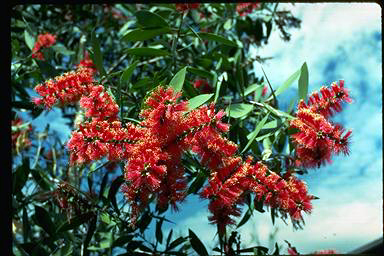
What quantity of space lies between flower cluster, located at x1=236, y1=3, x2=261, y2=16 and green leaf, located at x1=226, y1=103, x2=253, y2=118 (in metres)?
0.98

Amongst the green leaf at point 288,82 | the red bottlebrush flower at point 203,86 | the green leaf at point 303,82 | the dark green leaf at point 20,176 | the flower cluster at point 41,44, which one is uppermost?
the flower cluster at point 41,44

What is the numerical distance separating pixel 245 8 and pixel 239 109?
1.04 m

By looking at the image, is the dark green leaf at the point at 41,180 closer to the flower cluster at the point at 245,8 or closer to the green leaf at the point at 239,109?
the green leaf at the point at 239,109

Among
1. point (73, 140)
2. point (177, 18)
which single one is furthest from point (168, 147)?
point (177, 18)

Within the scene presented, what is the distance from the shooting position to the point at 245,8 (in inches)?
86.6

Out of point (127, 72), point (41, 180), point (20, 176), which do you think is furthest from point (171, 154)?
point (41, 180)

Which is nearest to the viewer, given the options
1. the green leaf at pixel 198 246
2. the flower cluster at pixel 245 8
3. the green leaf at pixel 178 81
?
the green leaf at pixel 178 81

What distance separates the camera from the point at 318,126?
1109 millimetres

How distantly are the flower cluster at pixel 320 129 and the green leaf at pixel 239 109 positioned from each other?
13 cm

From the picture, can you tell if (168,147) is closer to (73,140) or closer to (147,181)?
(147,181)

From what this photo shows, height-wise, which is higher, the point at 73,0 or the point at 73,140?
the point at 73,0

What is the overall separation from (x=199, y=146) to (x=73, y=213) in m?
0.56

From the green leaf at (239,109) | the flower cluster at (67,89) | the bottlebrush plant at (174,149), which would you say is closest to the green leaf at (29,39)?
the bottlebrush plant at (174,149)

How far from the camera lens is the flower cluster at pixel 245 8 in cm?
218
